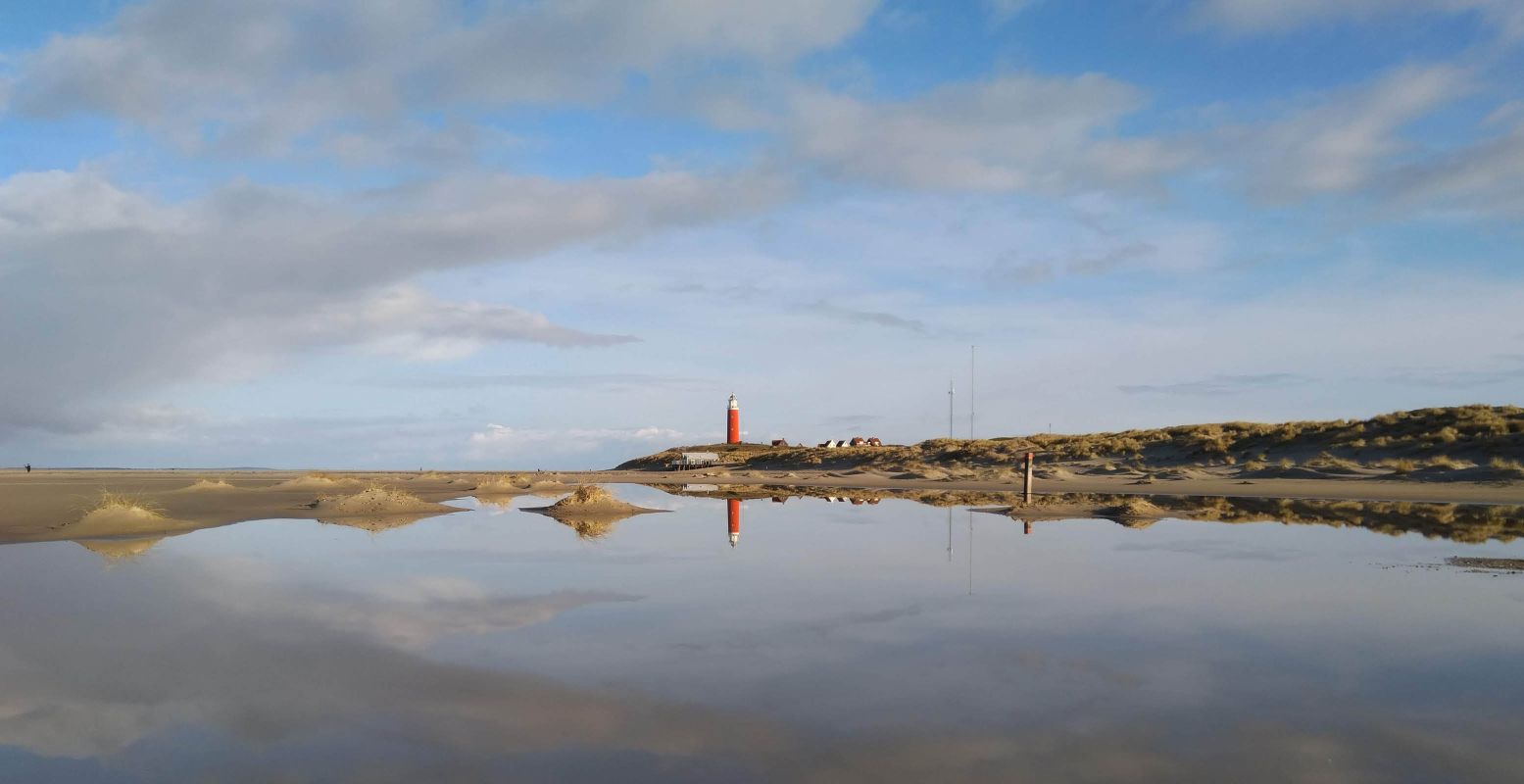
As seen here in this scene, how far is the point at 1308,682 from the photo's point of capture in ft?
19.1

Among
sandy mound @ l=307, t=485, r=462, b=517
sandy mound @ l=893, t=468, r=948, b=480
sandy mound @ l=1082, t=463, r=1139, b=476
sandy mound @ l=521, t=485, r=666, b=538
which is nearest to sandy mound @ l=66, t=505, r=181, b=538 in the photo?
sandy mound @ l=307, t=485, r=462, b=517

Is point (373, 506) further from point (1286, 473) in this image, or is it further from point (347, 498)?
point (1286, 473)

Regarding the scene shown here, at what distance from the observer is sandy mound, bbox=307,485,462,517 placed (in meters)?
21.9

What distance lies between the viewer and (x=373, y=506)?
73.0ft

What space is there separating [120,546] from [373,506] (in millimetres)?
8027

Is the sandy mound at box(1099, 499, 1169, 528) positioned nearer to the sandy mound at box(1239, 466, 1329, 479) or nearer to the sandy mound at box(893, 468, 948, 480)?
the sandy mound at box(1239, 466, 1329, 479)

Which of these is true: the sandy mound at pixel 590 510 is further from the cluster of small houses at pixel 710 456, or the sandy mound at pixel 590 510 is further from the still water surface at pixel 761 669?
the cluster of small houses at pixel 710 456

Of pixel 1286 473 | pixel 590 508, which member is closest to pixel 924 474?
pixel 1286 473

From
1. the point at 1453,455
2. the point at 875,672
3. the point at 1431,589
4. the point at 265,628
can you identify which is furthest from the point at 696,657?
the point at 1453,455

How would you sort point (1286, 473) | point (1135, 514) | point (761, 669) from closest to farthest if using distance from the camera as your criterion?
point (761, 669)
point (1135, 514)
point (1286, 473)

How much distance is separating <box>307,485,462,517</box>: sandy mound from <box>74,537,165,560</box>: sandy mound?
236 inches

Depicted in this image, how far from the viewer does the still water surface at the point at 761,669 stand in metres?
4.40

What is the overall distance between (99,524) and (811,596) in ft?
51.2

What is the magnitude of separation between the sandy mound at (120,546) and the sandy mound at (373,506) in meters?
6.00
